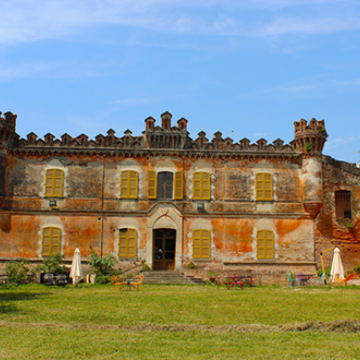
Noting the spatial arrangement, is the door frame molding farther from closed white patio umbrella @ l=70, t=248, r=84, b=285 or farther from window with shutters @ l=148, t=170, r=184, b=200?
closed white patio umbrella @ l=70, t=248, r=84, b=285

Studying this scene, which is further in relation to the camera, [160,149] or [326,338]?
[160,149]

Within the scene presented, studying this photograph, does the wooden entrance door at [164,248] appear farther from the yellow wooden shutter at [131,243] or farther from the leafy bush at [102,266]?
the leafy bush at [102,266]

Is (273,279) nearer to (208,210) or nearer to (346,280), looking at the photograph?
(346,280)

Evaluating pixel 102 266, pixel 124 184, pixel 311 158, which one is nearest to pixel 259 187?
pixel 311 158

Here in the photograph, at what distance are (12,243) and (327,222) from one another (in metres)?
18.6

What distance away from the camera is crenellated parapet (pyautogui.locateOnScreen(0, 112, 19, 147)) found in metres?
26.3

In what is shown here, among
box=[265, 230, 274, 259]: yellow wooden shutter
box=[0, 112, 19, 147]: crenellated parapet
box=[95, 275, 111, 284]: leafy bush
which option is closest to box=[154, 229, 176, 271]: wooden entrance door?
box=[95, 275, 111, 284]: leafy bush

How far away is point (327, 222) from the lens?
28984 mm

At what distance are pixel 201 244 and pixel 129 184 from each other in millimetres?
5299

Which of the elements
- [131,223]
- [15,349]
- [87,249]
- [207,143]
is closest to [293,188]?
[207,143]

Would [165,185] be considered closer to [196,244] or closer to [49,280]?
[196,244]

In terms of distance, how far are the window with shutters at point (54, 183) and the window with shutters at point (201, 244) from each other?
8003 millimetres

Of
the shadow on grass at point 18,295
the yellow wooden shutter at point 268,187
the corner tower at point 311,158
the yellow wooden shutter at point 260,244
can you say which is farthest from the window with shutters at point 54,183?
the corner tower at point 311,158

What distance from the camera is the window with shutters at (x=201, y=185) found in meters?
26.9
